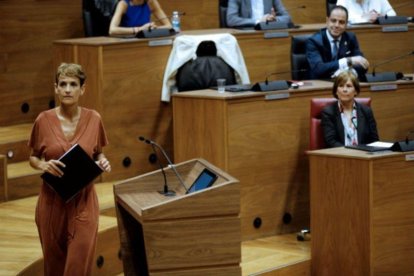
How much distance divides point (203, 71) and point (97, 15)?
0.72 meters

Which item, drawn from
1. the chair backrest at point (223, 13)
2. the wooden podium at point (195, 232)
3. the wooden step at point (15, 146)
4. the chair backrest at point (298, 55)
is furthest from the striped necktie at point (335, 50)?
the wooden podium at point (195, 232)

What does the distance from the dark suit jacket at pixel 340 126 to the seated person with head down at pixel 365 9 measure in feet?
4.05

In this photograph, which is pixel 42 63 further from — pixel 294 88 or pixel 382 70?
pixel 382 70

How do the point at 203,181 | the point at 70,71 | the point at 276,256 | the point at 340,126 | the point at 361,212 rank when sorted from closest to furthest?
the point at 70,71, the point at 203,181, the point at 361,212, the point at 276,256, the point at 340,126

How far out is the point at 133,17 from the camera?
4.79m

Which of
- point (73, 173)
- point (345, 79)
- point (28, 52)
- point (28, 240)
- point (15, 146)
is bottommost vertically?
point (28, 240)

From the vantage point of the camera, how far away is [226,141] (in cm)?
398

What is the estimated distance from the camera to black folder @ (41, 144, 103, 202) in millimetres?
2746

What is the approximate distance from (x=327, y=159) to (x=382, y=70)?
1.58m

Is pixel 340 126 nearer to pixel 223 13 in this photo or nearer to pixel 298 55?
pixel 298 55

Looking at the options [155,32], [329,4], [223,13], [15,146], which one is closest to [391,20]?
[329,4]

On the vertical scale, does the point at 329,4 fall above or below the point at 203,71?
above

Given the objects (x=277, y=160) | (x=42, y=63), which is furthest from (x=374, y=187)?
(x=42, y=63)

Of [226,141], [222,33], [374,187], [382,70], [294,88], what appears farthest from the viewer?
[382,70]
